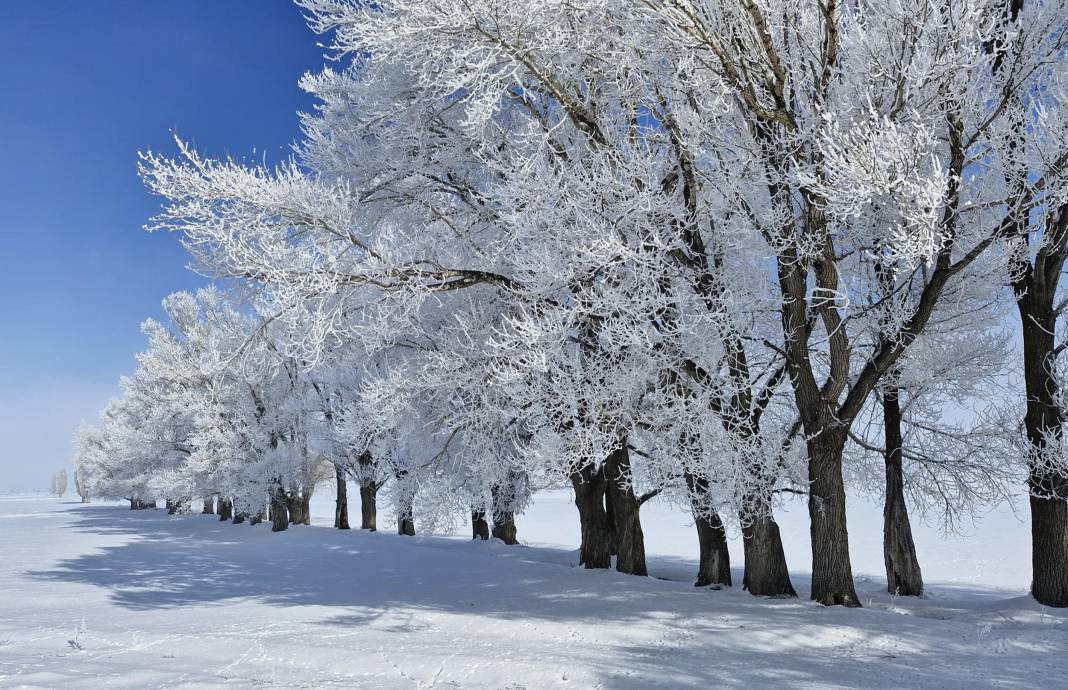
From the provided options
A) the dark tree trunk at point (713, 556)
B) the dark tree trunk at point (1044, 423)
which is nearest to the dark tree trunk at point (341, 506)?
the dark tree trunk at point (713, 556)

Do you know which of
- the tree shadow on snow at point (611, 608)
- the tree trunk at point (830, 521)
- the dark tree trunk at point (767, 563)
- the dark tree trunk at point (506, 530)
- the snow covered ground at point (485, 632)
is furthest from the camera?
the dark tree trunk at point (506, 530)

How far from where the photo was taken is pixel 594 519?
1462cm

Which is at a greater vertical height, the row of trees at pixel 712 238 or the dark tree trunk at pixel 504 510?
the row of trees at pixel 712 238

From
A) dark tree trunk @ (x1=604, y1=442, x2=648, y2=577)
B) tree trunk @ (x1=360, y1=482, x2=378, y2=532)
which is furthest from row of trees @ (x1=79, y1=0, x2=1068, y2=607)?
tree trunk @ (x1=360, y1=482, x2=378, y2=532)

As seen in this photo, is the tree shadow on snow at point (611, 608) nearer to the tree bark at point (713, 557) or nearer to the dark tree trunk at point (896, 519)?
the tree bark at point (713, 557)

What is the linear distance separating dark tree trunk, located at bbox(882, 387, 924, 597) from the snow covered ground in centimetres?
48

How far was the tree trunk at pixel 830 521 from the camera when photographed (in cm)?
924

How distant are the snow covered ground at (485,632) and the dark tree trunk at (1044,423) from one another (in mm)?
558

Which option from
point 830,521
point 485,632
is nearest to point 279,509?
point 485,632

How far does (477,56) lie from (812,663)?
24.5ft

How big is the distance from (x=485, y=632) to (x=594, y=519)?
6.61 metres

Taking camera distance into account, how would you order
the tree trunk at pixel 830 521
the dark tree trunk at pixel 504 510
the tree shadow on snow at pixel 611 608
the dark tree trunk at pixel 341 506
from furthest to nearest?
the dark tree trunk at pixel 341 506 → the dark tree trunk at pixel 504 510 → the tree trunk at pixel 830 521 → the tree shadow on snow at pixel 611 608

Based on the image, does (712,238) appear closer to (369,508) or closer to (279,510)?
(369,508)

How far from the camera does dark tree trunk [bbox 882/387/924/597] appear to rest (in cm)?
1212
